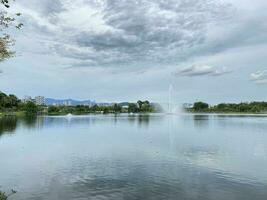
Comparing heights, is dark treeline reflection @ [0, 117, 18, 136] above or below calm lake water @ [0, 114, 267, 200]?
above

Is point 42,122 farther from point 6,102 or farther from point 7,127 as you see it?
point 6,102

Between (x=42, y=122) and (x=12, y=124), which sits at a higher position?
(x=42, y=122)

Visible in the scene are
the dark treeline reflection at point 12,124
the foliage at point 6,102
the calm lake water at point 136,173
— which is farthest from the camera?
the foliage at point 6,102

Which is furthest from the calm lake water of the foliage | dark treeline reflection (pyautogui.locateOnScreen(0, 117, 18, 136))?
the foliage

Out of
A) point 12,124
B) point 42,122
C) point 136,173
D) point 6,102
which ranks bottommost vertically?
point 136,173

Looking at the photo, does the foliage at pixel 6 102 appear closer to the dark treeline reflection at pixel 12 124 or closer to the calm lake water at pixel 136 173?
the dark treeline reflection at pixel 12 124

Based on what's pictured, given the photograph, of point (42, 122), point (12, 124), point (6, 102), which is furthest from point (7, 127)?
point (6, 102)

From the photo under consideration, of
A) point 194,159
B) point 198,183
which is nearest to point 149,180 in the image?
point 198,183

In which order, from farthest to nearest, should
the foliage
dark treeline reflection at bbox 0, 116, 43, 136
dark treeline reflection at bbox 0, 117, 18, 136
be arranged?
the foliage → dark treeline reflection at bbox 0, 116, 43, 136 → dark treeline reflection at bbox 0, 117, 18, 136

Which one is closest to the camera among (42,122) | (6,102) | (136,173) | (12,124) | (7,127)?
(136,173)

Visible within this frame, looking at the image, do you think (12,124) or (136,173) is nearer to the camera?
(136,173)

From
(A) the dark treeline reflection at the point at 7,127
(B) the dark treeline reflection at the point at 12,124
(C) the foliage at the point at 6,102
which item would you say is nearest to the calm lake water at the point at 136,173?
(A) the dark treeline reflection at the point at 7,127

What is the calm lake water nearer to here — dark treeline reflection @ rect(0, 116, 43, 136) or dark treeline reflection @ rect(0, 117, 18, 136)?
dark treeline reflection @ rect(0, 117, 18, 136)

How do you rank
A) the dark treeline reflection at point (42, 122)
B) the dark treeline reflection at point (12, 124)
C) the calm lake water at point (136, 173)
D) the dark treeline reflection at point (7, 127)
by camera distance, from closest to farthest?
the calm lake water at point (136, 173) < the dark treeline reflection at point (7, 127) < the dark treeline reflection at point (12, 124) < the dark treeline reflection at point (42, 122)
